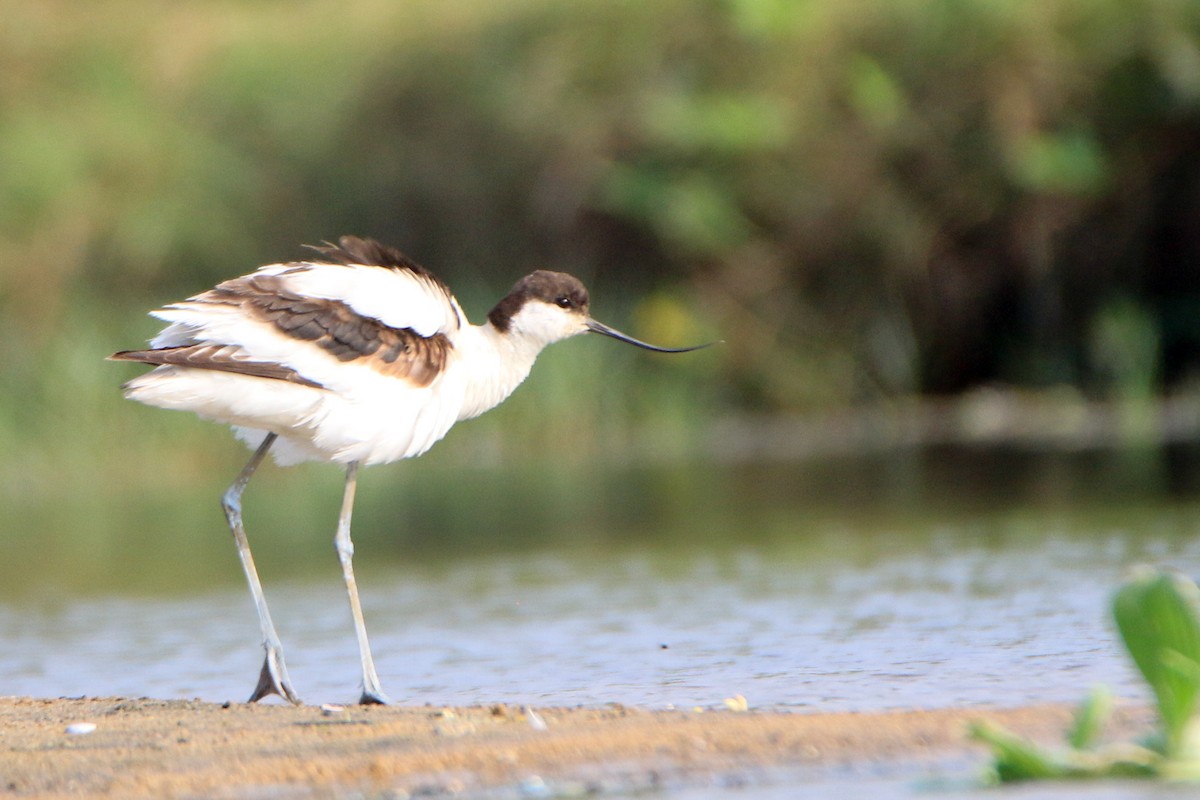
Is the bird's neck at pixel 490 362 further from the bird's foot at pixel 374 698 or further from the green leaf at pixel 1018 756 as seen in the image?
the green leaf at pixel 1018 756

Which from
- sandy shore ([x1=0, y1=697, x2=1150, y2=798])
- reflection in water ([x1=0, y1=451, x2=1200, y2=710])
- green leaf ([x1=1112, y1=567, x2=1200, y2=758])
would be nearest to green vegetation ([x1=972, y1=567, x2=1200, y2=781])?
green leaf ([x1=1112, y1=567, x2=1200, y2=758])

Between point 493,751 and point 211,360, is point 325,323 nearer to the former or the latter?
point 211,360

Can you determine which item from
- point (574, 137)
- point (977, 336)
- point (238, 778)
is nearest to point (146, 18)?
point (574, 137)

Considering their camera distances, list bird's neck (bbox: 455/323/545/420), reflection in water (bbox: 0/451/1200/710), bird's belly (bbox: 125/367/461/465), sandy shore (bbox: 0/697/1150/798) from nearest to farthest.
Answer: sandy shore (bbox: 0/697/1150/798) < reflection in water (bbox: 0/451/1200/710) < bird's belly (bbox: 125/367/461/465) < bird's neck (bbox: 455/323/545/420)

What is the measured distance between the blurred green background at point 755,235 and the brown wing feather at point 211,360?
8814 millimetres

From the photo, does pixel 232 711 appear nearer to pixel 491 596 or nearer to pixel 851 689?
pixel 851 689

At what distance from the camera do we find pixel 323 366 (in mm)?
5824

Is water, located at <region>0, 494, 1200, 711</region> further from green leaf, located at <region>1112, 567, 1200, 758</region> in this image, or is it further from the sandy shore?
green leaf, located at <region>1112, 567, 1200, 758</region>

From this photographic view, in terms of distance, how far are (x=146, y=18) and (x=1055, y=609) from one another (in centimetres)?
1874

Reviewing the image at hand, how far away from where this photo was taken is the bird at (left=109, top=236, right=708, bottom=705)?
567 centimetres

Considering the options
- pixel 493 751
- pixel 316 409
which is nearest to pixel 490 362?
pixel 316 409

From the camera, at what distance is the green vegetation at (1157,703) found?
3883 mm

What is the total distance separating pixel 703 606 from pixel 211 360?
8.08 feet

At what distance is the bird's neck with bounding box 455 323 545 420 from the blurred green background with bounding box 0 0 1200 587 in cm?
778
